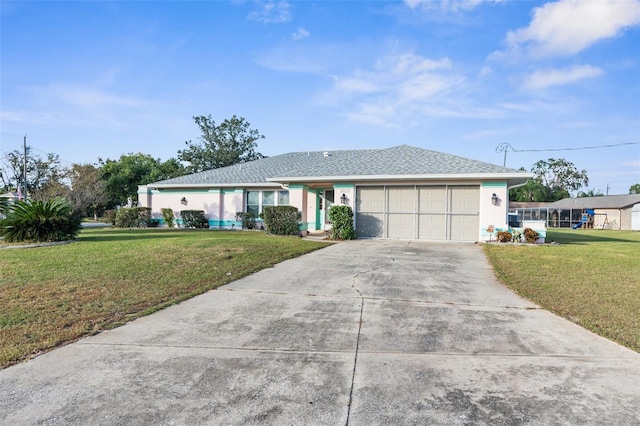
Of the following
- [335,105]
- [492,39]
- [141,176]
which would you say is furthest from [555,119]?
[141,176]

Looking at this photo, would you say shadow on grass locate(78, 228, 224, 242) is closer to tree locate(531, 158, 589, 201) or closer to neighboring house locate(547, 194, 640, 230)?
neighboring house locate(547, 194, 640, 230)

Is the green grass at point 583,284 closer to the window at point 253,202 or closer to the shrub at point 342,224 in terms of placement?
the shrub at point 342,224

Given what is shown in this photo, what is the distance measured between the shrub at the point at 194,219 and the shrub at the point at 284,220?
21.3 ft

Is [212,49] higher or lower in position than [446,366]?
higher

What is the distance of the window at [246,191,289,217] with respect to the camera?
19.6m

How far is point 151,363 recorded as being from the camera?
10.7 feet

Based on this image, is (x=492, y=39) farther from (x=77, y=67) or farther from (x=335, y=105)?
(x=77, y=67)

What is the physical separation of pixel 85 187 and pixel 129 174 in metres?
9.13

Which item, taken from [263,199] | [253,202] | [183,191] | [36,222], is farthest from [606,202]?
[36,222]

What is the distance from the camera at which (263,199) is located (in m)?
20.0

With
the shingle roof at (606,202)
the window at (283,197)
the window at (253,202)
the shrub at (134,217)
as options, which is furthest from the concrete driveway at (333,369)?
the shingle roof at (606,202)

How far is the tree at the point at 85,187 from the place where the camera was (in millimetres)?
25828

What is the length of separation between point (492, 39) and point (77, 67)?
1774 centimetres

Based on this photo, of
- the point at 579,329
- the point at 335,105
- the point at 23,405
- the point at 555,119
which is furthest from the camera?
the point at 555,119
